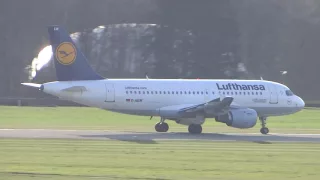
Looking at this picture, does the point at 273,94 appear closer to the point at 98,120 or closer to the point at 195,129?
the point at 195,129

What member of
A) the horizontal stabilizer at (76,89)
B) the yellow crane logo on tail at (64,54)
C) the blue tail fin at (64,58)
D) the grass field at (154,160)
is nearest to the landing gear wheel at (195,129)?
the horizontal stabilizer at (76,89)

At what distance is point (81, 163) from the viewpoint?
27203mm

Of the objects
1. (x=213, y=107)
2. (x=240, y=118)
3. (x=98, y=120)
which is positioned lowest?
(x=240, y=118)

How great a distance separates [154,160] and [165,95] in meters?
18.7

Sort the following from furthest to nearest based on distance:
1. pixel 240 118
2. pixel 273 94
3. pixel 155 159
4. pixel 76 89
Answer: pixel 273 94 < pixel 240 118 < pixel 76 89 < pixel 155 159

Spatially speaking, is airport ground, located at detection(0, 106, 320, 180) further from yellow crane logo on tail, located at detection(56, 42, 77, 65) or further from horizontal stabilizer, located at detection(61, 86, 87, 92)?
yellow crane logo on tail, located at detection(56, 42, 77, 65)

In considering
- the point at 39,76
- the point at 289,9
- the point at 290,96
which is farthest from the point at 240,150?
the point at 289,9

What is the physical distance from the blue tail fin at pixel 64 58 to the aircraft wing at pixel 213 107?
241 inches

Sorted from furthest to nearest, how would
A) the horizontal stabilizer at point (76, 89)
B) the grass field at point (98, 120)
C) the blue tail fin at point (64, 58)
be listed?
the grass field at point (98, 120), the blue tail fin at point (64, 58), the horizontal stabilizer at point (76, 89)

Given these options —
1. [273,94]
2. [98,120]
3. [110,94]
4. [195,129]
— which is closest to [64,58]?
[110,94]

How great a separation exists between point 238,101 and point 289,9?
65729 millimetres

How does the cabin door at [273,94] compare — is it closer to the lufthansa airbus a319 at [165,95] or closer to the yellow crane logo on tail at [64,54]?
the lufthansa airbus a319 at [165,95]

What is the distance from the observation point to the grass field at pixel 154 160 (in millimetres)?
24594

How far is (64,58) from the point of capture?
147ft
